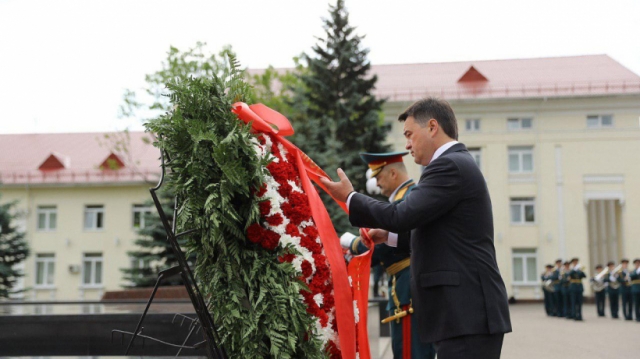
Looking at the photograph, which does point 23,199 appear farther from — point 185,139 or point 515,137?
point 185,139

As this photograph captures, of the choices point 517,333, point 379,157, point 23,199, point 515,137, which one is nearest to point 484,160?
point 515,137

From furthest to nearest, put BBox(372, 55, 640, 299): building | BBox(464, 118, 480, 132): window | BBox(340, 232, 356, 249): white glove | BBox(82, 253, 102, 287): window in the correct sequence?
BBox(82, 253, 102, 287): window
BBox(464, 118, 480, 132): window
BBox(372, 55, 640, 299): building
BBox(340, 232, 356, 249): white glove

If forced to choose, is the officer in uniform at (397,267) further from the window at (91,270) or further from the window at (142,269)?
the window at (91,270)

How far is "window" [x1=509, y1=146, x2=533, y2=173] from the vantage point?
31891 mm

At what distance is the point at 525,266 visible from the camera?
3105 cm

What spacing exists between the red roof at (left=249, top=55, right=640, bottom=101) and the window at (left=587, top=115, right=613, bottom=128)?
1.18 meters

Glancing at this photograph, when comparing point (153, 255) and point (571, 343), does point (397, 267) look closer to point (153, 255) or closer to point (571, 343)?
Result: point (571, 343)

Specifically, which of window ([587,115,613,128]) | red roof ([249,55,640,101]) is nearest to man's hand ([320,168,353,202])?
red roof ([249,55,640,101])

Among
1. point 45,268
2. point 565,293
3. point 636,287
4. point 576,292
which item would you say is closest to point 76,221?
point 45,268

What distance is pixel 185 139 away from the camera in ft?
10.4

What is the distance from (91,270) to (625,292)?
2474 centimetres

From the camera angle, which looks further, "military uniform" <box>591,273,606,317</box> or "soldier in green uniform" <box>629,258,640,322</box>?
"military uniform" <box>591,273,606,317</box>

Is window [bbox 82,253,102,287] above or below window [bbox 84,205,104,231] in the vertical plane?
below

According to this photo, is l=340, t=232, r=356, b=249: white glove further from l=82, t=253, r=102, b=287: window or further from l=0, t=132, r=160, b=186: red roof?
l=82, t=253, r=102, b=287: window
